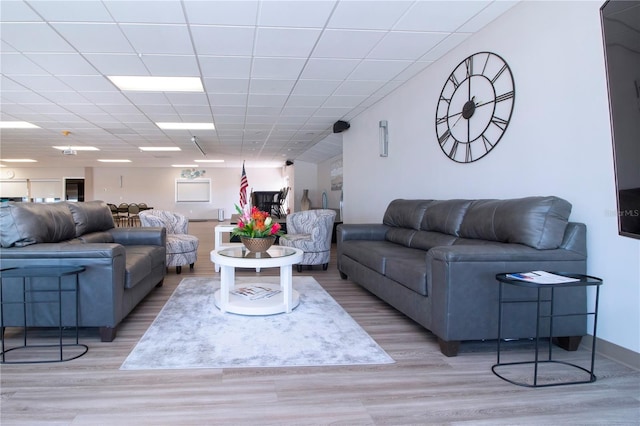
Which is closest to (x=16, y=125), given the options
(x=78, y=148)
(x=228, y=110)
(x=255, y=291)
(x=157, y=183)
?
(x=78, y=148)

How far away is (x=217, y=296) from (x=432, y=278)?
86.8 inches

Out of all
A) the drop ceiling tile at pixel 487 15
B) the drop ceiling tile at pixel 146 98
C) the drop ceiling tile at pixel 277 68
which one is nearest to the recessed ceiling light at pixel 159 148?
the drop ceiling tile at pixel 146 98

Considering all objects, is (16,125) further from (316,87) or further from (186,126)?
(316,87)

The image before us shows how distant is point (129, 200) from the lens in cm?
1709

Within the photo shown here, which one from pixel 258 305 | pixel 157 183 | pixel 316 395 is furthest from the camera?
pixel 157 183

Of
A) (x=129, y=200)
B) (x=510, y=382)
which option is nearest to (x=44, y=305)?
(x=510, y=382)

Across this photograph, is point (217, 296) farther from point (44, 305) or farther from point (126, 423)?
point (126, 423)

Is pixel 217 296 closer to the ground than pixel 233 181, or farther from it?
closer to the ground

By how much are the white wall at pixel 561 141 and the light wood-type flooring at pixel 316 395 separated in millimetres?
566

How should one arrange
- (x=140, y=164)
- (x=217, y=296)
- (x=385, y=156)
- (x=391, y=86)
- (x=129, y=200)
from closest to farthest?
(x=217, y=296), (x=391, y=86), (x=385, y=156), (x=140, y=164), (x=129, y=200)

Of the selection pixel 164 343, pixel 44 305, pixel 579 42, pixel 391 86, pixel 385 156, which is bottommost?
pixel 164 343

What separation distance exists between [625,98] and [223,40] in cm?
346

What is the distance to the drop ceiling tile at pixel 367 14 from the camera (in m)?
3.13

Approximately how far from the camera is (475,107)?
3.73 metres
